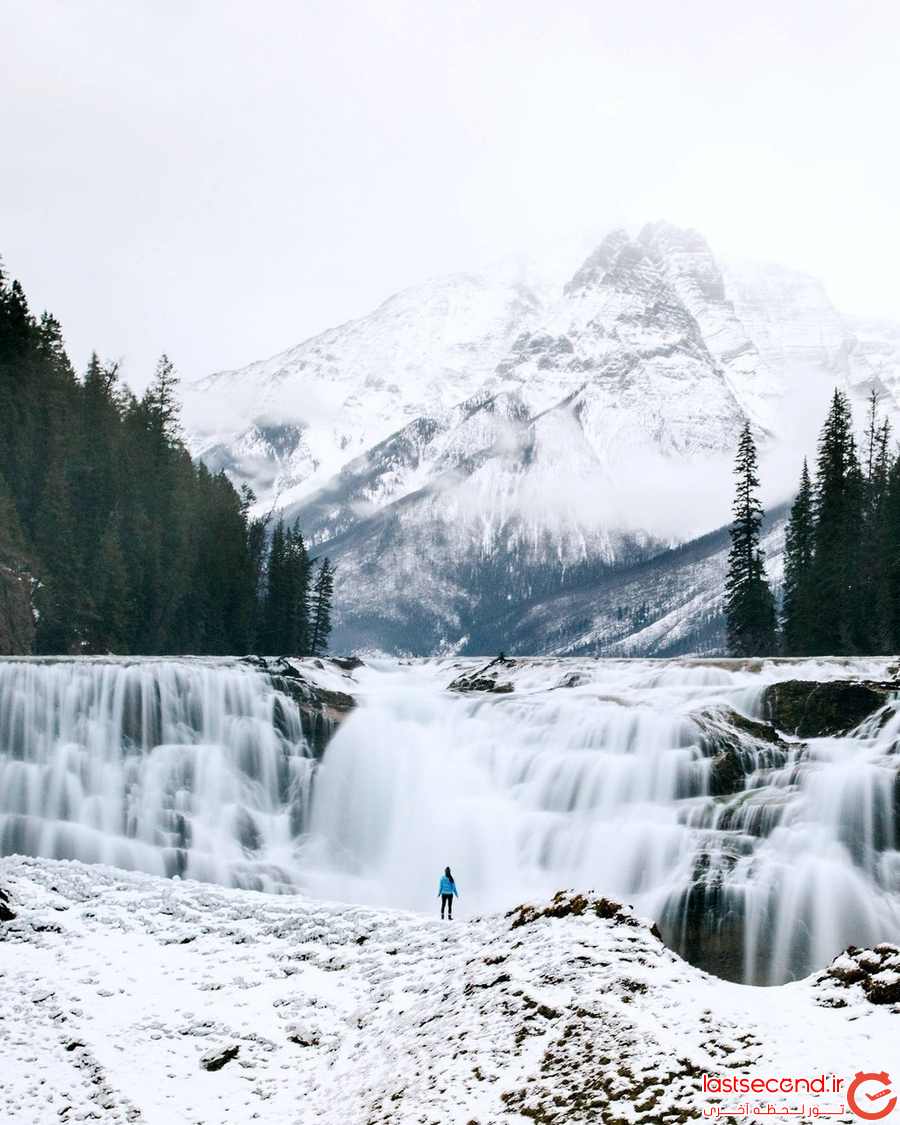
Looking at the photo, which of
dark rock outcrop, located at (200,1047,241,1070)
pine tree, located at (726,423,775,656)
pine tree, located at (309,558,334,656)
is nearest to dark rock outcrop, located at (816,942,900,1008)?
dark rock outcrop, located at (200,1047,241,1070)

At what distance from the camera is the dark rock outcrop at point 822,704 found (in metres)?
36.2

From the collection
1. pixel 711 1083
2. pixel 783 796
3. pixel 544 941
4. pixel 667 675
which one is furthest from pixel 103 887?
pixel 667 675

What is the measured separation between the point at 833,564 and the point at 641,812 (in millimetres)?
48400

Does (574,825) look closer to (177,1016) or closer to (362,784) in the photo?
(362,784)

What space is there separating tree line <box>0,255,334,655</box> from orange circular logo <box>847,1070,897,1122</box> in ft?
180

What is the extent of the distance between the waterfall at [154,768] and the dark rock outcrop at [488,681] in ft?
46.2

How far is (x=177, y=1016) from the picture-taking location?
17.7 m

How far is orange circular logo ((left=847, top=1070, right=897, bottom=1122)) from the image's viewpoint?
9.86 m

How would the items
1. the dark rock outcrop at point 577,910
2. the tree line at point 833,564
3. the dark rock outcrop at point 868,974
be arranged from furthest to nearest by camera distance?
the tree line at point 833,564, the dark rock outcrop at point 577,910, the dark rock outcrop at point 868,974

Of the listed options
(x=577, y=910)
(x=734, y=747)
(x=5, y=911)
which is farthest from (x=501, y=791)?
(x=577, y=910)

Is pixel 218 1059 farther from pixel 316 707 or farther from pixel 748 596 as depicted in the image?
pixel 748 596

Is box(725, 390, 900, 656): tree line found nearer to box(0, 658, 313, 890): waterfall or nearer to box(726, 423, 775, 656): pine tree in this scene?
box(726, 423, 775, 656): pine tree

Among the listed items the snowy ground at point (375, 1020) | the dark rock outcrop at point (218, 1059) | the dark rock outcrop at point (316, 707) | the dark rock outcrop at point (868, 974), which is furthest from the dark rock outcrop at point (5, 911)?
the dark rock outcrop at point (316, 707)

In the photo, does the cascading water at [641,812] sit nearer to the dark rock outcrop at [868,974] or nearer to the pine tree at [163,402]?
the dark rock outcrop at [868,974]
